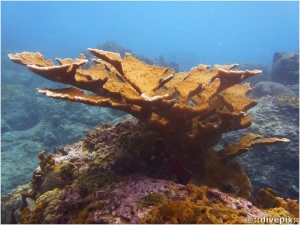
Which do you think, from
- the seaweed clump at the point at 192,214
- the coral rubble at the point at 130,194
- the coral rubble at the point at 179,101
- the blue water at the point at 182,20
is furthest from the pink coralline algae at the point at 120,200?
the blue water at the point at 182,20

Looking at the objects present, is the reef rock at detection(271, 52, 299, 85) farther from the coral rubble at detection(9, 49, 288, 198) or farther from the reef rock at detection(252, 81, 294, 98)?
the coral rubble at detection(9, 49, 288, 198)

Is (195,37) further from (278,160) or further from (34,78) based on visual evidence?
(278,160)

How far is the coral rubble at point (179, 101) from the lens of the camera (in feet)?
8.18

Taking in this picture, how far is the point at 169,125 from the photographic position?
2.88m

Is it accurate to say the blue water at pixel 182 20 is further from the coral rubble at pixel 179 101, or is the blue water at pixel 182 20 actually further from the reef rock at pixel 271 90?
the coral rubble at pixel 179 101

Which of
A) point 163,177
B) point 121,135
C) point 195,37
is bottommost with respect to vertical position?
point 163,177

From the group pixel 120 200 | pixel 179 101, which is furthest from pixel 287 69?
pixel 120 200

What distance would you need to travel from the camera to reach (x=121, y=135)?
3.61m

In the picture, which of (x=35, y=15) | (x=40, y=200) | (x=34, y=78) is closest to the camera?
(x=40, y=200)

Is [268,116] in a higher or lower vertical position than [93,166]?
higher

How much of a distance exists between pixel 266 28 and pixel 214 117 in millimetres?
204446

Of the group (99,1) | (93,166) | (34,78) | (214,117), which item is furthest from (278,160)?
(99,1)

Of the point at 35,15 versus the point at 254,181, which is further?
the point at 35,15

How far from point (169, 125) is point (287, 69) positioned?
1435cm
